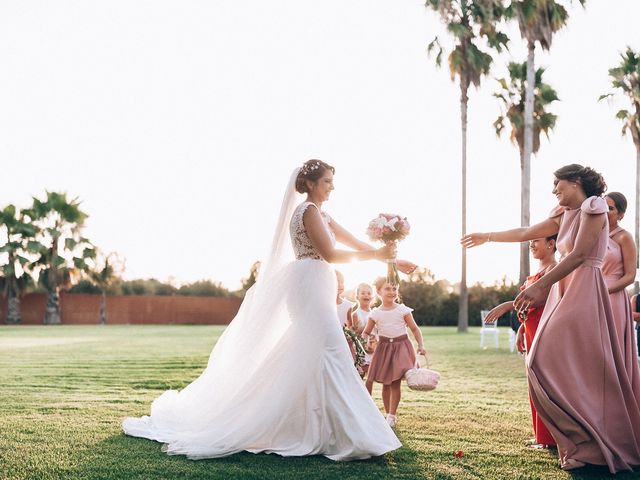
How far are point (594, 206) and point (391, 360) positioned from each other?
10.1ft

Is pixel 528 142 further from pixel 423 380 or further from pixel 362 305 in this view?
pixel 423 380

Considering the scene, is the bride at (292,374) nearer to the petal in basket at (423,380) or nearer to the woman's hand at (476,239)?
the woman's hand at (476,239)

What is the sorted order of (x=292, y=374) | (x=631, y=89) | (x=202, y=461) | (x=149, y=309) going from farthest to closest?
(x=149, y=309)
(x=631, y=89)
(x=292, y=374)
(x=202, y=461)

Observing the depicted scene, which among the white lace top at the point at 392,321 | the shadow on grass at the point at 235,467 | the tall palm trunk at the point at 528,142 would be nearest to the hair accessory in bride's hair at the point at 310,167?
the shadow on grass at the point at 235,467

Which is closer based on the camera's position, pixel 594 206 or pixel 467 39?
pixel 594 206

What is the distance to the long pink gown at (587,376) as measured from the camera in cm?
477

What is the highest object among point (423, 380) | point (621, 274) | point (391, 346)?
point (621, 274)

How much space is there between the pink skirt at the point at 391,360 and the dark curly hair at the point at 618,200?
250cm

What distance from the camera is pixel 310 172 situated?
5637mm

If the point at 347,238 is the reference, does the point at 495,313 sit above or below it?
below

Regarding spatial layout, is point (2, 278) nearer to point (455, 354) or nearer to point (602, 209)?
point (455, 354)

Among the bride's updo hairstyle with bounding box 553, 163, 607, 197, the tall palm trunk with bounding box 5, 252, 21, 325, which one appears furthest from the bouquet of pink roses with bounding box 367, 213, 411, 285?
the tall palm trunk with bounding box 5, 252, 21, 325

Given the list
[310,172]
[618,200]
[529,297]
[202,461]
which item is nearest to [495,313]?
[529,297]

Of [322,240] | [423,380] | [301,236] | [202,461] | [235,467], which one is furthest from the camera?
[423,380]
